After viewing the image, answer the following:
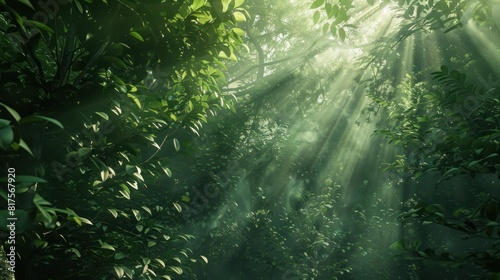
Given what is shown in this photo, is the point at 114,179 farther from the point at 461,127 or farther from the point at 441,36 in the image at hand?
the point at 441,36

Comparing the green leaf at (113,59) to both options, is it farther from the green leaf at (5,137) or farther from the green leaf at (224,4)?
the green leaf at (5,137)

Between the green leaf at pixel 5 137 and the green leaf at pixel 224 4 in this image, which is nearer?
Result: the green leaf at pixel 5 137

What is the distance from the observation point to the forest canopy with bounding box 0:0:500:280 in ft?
6.72

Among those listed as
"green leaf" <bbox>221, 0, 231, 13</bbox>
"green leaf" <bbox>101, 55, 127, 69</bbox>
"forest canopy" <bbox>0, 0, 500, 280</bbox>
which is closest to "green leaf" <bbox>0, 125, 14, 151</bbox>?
"forest canopy" <bbox>0, 0, 500, 280</bbox>

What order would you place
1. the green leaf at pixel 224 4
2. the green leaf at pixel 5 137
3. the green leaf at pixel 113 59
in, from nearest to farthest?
the green leaf at pixel 5 137
the green leaf at pixel 113 59
the green leaf at pixel 224 4

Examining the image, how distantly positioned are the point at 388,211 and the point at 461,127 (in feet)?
36.8

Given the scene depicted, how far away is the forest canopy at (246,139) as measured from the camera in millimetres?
2049

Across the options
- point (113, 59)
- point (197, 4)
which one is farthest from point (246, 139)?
point (113, 59)

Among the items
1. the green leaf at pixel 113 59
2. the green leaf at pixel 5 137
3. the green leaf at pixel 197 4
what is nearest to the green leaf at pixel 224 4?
the green leaf at pixel 197 4

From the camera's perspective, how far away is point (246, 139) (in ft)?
35.4

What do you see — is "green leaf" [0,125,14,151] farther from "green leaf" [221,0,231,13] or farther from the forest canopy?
"green leaf" [221,0,231,13]

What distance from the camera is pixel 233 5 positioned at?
2340 millimetres

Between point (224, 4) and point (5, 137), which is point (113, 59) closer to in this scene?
point (224, 4)

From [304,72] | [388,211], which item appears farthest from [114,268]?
[388,211]
